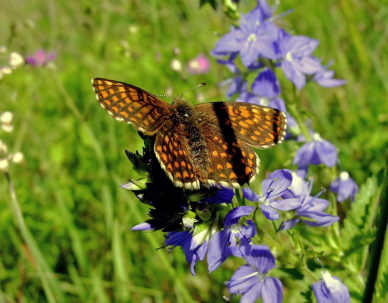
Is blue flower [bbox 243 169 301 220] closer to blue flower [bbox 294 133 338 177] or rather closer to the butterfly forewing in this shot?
the butterfly forewing

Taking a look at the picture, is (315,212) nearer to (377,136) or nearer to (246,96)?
(246,96)

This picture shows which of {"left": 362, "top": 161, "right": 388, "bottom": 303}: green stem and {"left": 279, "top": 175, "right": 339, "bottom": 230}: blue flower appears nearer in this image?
{"left": 362, "top": 161, "right": 388, "bottom": 303}: green stem

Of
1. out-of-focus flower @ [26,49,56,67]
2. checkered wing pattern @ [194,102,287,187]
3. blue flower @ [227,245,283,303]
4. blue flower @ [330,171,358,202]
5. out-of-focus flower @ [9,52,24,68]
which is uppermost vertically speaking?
out-of-focus flower @ [26,49,56,67]

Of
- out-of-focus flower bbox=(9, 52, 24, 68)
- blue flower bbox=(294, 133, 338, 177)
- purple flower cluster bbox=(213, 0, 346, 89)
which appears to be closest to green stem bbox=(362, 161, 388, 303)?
blue flower bbox=(294, 133, 338, 177)

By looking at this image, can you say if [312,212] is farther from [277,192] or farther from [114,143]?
[114,143]

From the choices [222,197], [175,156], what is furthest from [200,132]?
[222,197]

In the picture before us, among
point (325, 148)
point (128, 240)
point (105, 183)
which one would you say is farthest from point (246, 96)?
point (128, 240)
